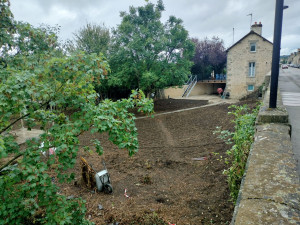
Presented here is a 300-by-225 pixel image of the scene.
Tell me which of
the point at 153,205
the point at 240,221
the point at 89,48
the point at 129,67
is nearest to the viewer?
the point at 240,221

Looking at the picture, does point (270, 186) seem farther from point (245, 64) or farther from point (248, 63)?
point (248, 63)

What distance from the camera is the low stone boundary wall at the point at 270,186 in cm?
144

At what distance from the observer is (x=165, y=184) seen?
6.27 meters

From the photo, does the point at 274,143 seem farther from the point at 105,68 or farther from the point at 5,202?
the point at 5,202

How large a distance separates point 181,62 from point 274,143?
1327cm

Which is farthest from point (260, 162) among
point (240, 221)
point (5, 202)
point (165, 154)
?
point (165, 154)

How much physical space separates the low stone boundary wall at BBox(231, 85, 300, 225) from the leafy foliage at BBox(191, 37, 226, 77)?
30.6 metres

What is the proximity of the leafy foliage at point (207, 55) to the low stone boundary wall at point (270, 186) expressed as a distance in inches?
1205

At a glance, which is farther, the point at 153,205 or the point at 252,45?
the point at 252,45

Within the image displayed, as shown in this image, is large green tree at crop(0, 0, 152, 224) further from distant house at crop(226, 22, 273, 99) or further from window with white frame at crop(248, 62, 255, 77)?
window with white frame at crop(248, 62, 255, 77)

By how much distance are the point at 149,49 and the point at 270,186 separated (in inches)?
543

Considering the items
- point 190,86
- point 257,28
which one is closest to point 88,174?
point 190,86

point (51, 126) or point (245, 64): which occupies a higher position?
point (245, 64)

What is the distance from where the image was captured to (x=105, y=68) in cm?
333
